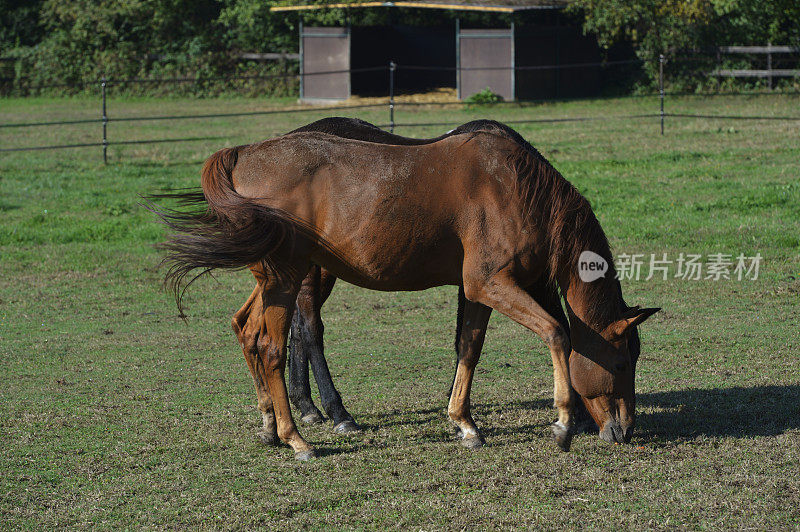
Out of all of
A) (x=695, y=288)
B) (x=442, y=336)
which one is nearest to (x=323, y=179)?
(x=442, y=336)

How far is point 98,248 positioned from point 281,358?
6.82 m

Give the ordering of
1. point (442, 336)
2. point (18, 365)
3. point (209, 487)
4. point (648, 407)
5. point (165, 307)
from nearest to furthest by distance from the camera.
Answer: point (209, 487), point (648, 407), point (18, 365), point (442, 336), point (165, 307)

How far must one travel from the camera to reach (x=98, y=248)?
11.3m

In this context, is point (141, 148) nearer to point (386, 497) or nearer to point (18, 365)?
point (18, 365)

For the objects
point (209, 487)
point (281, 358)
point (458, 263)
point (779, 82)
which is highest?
→ point (779, 82)

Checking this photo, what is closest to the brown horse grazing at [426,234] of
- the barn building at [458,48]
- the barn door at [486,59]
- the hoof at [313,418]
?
the hoof at [313,418]

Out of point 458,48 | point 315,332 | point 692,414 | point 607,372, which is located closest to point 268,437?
point 315,332

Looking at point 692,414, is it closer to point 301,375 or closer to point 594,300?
point 594,300

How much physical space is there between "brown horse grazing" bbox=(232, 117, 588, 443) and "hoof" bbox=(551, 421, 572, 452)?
2.20 ft

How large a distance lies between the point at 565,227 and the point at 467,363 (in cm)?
101

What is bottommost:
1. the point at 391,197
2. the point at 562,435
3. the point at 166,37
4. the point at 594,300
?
the point at 562,435

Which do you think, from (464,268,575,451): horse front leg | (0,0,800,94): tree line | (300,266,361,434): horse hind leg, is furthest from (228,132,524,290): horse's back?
(0,0,800,94): tree line

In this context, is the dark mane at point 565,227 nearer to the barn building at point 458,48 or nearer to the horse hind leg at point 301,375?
the horse hind leg at point 301,375

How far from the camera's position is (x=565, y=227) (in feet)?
16.3
